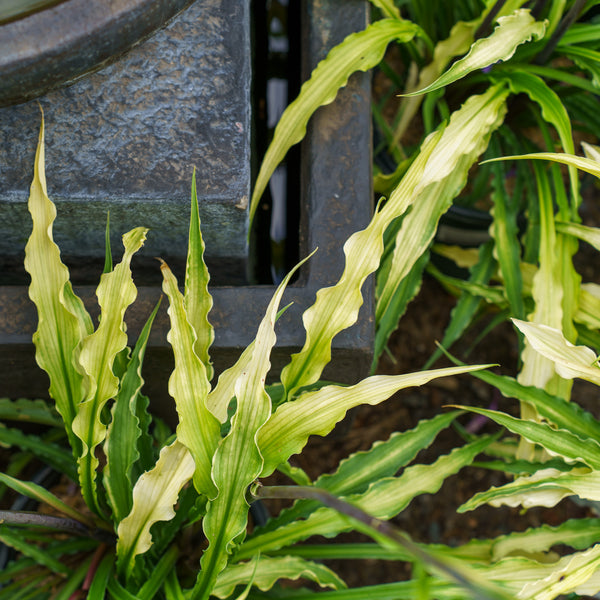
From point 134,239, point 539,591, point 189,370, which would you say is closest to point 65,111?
point 134,239

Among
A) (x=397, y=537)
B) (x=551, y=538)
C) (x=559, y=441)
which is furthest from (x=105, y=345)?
(x=551, y=538)

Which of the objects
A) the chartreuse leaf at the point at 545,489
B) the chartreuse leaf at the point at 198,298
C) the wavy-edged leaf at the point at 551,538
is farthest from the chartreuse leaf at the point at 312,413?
the wavy-edged leaf at the point at 551,538

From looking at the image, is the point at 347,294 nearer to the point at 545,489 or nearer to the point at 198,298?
the point at 198,298

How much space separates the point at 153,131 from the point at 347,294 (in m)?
0.34

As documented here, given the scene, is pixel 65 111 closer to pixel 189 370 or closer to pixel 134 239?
pixel 134 239

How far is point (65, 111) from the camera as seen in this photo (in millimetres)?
850

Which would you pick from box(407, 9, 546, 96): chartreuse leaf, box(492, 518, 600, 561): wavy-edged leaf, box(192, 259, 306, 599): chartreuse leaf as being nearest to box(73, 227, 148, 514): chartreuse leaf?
box(192, 259, 306, 599): chartreuse leaf

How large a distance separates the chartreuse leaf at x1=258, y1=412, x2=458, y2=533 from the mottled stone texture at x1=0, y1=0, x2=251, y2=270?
1.33 ft

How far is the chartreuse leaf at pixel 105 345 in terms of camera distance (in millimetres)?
782

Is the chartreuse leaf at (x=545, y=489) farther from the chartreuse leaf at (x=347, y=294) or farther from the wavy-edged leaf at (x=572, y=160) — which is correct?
the wavy-edged leaf at (x=572, y=160)

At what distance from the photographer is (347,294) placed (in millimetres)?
782

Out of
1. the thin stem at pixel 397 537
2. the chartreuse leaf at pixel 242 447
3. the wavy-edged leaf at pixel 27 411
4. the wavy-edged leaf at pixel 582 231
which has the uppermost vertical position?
the wavy-edged leaf at pixel 582 231

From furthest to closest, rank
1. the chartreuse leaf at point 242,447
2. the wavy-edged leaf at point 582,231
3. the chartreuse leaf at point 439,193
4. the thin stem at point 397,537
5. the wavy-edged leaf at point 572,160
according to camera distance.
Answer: the wavy-edged leaf at point 582,231
the chartreuse leaf at point 439,193
the wavy-edged leaf at point 572,160
the chartreuse leaf at point 242,447
the thin stem at point 397,537

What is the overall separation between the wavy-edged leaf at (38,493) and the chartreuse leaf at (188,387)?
238 mm
